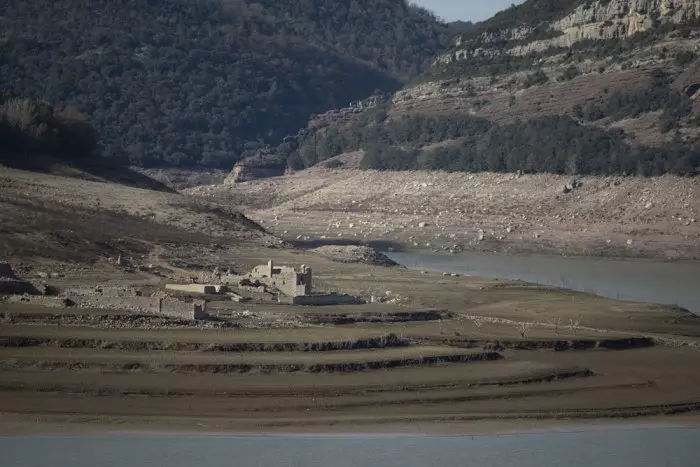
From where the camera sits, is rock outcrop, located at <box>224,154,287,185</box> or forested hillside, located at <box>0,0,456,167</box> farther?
forested hillside, located at <box>0,0,456,167</box>

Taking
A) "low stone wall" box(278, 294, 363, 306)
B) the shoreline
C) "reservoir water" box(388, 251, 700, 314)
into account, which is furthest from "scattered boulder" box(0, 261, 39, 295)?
"reservoir water" box(388, 251, 700, 314)

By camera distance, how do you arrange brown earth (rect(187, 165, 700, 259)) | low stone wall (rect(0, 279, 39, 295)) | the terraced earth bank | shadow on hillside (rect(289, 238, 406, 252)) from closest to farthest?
the terraced earth bank < low stone wall (rect(0, 279, 39, 295)) < shadow on hillside (rect(289, 238, 406, 252)) < brown earth (rect(187, 165, 700, 259))

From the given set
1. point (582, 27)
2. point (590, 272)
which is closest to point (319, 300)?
point (590, 272)

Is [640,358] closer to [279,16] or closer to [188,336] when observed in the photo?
[188,336]

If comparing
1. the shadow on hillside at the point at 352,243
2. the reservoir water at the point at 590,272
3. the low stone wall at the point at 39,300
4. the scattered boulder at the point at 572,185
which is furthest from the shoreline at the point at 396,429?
the scattered boulder at the point at 572,185

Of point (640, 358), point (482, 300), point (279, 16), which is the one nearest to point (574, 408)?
point (640, 358)

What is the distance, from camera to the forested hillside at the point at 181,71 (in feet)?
424

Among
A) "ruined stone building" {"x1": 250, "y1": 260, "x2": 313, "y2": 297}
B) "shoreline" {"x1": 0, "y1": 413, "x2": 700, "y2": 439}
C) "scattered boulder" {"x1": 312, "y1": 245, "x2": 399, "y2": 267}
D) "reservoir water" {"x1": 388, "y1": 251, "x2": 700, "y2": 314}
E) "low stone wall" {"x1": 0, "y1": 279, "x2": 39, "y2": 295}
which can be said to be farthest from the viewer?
"scattered boulder" {"x1": 312, "y1": 245, "x2": 399, "y2": 267}

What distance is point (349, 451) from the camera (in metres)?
26.4

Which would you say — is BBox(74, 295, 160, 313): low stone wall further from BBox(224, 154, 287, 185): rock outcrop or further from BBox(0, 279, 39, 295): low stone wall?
BBox(224, 154, 287, 185): rock outcrop

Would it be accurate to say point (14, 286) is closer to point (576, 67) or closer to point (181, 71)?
point (576, 67)

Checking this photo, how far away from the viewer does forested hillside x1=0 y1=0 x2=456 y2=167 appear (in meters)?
129

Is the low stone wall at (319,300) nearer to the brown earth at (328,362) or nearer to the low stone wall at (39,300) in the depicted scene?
the brown earth at (328,362)

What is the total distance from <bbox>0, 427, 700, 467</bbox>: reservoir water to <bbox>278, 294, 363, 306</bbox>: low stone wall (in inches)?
472
